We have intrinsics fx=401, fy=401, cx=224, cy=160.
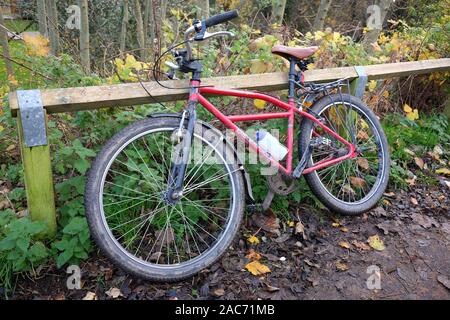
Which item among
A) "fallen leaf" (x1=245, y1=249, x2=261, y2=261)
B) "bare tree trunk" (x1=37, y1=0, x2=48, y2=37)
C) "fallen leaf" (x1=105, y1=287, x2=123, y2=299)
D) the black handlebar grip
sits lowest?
"fallen leaf" (x1=105, y1=287, x2=123, y2=299)

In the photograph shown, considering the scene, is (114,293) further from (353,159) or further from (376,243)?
(353,159)

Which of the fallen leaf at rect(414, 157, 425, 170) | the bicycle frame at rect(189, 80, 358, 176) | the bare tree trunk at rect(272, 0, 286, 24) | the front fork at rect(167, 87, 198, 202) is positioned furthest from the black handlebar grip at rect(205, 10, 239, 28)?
the bare tree trunk at rect(272, 0, 286, 24)

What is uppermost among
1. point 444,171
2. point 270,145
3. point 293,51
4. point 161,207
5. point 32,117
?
point 293,51

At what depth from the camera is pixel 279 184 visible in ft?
9.44

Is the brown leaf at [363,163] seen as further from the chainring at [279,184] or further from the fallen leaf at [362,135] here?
the chainring at [279,184]

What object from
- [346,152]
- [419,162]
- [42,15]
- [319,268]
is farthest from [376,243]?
[42,15]

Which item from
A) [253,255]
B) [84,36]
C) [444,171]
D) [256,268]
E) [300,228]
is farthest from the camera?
[84,36]

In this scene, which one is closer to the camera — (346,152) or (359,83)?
(346,152)

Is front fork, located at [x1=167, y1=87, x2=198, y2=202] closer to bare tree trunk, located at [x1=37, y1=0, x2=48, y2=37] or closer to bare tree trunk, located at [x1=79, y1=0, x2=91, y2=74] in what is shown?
bare tree trunk, located at [x1=79, y1=0, x2=91, y2=74]

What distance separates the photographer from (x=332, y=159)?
10.2 ft

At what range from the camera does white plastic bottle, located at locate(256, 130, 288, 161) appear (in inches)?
107

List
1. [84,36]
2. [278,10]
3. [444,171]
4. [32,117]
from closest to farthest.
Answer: [32,117] → [444,171] → [84,36] → [278,10]

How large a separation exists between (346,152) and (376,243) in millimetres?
723

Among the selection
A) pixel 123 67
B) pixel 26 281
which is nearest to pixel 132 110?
pixel 123 67
